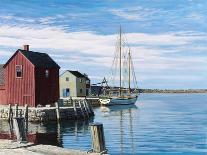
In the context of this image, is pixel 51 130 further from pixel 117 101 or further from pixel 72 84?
pixel 117 101

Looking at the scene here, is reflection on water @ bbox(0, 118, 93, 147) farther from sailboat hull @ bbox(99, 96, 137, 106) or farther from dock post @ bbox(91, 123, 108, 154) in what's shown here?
sailboat hull @ bbox(99, 96, 137, 106)

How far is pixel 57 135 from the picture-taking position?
1538 inches

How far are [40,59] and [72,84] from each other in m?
35.6

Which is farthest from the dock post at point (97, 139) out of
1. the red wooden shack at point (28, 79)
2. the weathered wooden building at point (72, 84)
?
the weathered wooden building at point (72, 84)

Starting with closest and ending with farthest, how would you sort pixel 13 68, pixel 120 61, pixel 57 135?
1. pixel 57 135
2. pixel 13 68
3. pixel 120 61

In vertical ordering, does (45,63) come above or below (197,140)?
above

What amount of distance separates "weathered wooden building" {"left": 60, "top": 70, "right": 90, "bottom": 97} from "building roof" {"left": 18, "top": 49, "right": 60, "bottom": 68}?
32493 mm

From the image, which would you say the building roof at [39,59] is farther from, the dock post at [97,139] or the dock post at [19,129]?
the dock post at [97,139]

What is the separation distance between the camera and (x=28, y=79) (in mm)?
53750

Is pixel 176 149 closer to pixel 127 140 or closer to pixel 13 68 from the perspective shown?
pixel 127 140

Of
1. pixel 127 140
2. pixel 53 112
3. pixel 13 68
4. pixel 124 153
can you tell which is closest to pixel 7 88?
pixel 13 68

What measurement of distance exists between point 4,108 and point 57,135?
1437cm

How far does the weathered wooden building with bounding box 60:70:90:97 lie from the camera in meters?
91.1

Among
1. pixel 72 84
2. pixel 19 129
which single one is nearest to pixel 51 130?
pixel 19 129
